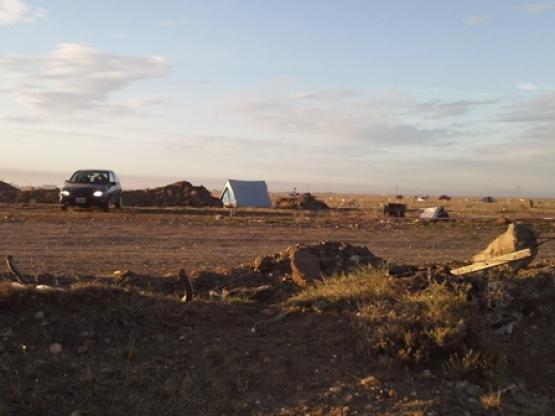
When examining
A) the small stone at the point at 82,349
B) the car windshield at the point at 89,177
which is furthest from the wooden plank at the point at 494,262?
the car windshield at the point at 89,177

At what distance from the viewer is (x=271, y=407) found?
5.43 metres

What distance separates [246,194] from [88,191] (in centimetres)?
1465

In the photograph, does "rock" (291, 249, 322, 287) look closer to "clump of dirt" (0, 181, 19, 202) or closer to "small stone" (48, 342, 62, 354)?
"small stone" (48, 342, 62, 354)

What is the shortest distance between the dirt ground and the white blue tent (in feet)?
44.3

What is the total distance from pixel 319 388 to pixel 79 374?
1.95 metres

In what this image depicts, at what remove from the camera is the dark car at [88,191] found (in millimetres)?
26391

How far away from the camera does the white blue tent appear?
39656 mm

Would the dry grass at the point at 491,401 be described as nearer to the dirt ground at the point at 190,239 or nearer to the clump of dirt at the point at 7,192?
the dirt ground at the point at 190,239

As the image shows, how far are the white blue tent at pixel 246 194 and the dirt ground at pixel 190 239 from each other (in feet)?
44.3

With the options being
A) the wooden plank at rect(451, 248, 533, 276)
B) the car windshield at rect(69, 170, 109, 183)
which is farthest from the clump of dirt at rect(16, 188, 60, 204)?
the wooden plank at rect(451, 248, 533, 276)

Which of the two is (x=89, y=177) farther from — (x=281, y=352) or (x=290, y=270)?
(x=281, y=352)

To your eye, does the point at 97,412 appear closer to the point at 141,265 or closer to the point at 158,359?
the point at 158,359

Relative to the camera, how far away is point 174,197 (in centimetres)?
4334

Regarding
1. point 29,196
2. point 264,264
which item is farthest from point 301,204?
point 264,264
